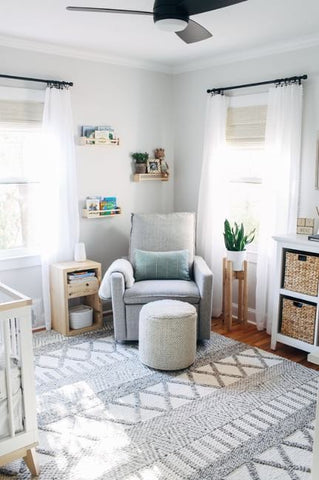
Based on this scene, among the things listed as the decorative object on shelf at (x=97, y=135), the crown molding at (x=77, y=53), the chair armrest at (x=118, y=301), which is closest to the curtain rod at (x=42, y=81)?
the crown molding at (x=77, y=53)

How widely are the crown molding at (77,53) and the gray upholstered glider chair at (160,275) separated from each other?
1537 millimetres

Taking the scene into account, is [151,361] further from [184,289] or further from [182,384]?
[184,289]

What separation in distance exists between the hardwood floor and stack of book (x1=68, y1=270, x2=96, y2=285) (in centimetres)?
126

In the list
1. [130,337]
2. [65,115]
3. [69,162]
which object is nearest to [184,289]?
[130,337]

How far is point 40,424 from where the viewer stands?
8.61 feet

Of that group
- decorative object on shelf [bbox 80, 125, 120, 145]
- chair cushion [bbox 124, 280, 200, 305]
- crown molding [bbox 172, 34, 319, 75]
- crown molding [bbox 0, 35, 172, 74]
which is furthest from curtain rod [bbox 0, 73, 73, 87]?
chair cushion [bbox 124, 280, 200, 305]

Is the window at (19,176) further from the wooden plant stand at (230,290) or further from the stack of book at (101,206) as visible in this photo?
the wooden plant stand at (230,290)

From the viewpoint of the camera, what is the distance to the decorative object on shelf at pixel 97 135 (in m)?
4.21

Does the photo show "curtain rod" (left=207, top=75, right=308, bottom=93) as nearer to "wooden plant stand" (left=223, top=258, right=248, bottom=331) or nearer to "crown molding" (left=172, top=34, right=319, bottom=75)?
"crown molding" (left=172, top=34, right=319, bottom=75)

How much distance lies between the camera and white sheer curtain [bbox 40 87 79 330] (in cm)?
394

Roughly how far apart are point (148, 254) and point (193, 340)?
1.04 m

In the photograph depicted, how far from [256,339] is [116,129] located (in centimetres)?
246

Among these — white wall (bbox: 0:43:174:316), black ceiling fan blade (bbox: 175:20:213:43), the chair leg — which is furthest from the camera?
white wall (bbox: 0:43:174:316)

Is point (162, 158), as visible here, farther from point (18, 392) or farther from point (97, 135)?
point (18, 392)
